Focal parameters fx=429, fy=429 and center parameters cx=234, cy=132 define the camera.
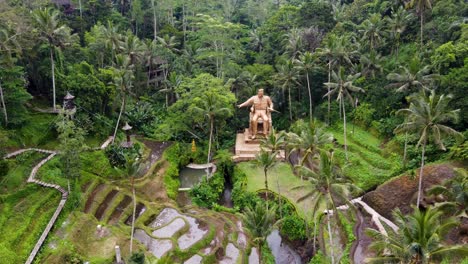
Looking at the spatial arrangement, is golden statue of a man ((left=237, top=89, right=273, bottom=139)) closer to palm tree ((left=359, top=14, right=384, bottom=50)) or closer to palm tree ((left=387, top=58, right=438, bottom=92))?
palm tree ((left=387, top=58, right=438, bottom=92))

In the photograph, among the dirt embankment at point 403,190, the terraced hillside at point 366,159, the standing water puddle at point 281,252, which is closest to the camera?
the dirt embankment at point 403,190

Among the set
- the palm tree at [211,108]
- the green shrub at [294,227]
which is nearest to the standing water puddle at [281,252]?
the green shrub at [294,227]

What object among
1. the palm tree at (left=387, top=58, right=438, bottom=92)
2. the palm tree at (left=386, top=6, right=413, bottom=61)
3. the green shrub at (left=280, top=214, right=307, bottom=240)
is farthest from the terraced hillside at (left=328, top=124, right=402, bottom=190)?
the palm tree at (left=386, top=6, right=413, bottom=61)

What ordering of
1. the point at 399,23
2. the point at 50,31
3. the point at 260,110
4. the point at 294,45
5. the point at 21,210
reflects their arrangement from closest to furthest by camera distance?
1. the point at 21,210
2. the point at 50,31
3. the point at 260,110
4. the point at 399,23
5. the point at 294,45

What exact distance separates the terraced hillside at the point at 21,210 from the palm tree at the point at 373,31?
3455 centimetres

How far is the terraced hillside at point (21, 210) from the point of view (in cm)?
2711

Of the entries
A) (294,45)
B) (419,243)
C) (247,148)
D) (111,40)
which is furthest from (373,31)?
(419,243)

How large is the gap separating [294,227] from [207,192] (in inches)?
338

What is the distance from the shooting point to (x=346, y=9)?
187 feet

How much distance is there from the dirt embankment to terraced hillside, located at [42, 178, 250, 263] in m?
10.4

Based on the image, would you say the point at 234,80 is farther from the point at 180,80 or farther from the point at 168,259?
the point at 168,259

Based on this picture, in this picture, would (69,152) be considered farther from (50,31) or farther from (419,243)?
(419,243)

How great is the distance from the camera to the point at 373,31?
150 ft

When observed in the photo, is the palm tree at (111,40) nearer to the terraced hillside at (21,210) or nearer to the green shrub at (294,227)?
the terraced hillside at (21,210)
